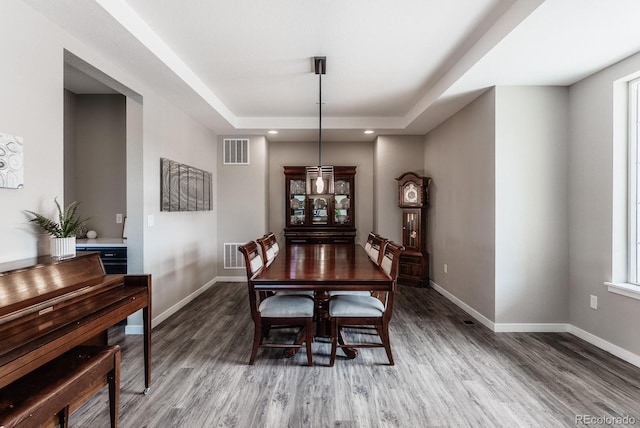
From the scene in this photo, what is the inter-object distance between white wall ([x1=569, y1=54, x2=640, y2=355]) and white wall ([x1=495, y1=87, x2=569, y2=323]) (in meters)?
0.09

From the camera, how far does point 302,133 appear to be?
514cm

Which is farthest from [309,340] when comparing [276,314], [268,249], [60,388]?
[60,388]

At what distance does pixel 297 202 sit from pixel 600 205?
4125mm

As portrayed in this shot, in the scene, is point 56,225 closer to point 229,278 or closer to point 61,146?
point 61,146

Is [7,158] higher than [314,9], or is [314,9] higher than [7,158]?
[314,9]

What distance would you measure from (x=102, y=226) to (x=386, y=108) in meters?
4.09

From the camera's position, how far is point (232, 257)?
5246 mm

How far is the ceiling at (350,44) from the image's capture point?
2094 mm

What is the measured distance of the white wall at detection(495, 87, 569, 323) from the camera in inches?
123

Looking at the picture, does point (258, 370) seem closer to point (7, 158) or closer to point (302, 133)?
point (7, 158)

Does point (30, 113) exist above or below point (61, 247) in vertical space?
above

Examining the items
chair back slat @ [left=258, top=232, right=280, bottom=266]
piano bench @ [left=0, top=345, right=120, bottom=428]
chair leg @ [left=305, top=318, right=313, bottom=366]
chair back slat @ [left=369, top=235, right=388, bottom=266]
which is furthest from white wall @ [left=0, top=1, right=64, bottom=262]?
chair back slat @ [left=369, top=235, right=388, bottom=266]

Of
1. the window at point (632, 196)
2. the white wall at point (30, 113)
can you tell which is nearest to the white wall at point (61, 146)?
the white wall at point (30, 113)

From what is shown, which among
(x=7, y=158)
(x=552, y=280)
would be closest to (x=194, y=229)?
(x=7, y=158)
